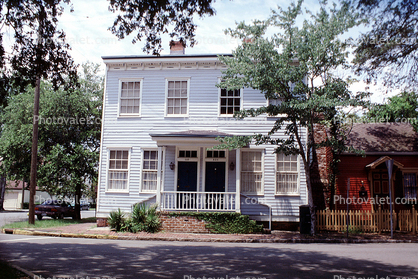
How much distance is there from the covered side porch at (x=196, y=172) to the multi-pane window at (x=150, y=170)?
372 millimetres

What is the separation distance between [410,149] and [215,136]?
9908 mm

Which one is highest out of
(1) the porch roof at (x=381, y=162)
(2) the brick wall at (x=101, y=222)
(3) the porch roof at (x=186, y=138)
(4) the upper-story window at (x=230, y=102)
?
(4) the upper-story window at (x=230, y=102)

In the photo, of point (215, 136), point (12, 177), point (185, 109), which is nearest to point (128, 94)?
point (185, 109)

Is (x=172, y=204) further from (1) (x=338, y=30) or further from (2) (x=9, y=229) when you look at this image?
(1) (x=338, y=30)

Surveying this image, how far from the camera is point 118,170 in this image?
18.0 m

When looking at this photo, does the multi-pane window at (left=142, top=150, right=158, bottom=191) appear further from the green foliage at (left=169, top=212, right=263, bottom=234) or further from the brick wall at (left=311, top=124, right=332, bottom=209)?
the brick wall at (left=311, top=124, right=332, bottom=209)

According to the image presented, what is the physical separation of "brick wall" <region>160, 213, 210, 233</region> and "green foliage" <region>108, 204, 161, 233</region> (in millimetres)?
301

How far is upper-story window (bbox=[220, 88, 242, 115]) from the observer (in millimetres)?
17797

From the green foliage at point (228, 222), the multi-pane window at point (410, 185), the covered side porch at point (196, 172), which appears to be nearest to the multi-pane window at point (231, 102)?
the covered side porch at point (196, 172)

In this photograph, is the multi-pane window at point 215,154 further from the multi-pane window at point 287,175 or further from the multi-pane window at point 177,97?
the multi-pane window at point 287,175

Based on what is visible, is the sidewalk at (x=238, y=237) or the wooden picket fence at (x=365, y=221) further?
the wooden picket fence at (x=365, y=221)

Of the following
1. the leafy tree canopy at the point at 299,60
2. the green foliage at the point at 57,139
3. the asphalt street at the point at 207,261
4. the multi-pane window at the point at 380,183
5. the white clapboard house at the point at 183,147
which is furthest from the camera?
the green foliage at the point at 57,139

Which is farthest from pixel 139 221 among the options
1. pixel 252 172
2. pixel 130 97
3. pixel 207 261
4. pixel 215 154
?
pixel 207 261

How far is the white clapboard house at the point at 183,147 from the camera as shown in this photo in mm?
16969
